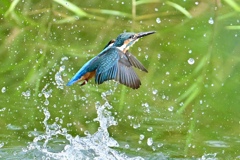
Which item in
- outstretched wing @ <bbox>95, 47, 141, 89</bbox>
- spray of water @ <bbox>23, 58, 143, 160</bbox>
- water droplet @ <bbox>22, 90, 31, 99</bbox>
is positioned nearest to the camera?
outstretched wing @ <bbox>95, 47, 141, 89</bbox>

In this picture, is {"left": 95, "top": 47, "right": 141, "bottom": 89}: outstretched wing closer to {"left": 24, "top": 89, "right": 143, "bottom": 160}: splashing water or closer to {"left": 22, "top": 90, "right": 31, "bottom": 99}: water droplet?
{"left": 24, "top": 89, "right": 143, "bottom": 160}: splashing water

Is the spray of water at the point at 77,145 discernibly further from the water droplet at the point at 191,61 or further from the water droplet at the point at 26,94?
the water droplet at the point at 191,61

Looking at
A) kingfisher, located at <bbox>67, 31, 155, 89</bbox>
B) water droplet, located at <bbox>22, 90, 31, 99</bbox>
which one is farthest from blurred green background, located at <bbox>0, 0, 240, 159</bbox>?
kingfisher, located at <bbox>67, 31, 155, 89</bbox>

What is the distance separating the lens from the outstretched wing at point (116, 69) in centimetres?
215

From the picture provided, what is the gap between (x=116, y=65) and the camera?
2.19 m

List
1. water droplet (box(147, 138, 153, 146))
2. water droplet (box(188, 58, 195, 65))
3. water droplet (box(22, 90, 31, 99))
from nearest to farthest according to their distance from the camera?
water droplet (box(147, 138, 153, 146)), water droplet (box(22, 90, 31, 99)), water droplet (box(188, 58, 195, 65))

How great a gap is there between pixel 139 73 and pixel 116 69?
1.41 meters

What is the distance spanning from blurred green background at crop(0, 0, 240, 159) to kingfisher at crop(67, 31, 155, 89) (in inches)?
24.1

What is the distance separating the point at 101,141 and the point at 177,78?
98cm

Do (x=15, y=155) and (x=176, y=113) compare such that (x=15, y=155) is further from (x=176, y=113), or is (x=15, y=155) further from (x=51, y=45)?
(x=51, y=45)

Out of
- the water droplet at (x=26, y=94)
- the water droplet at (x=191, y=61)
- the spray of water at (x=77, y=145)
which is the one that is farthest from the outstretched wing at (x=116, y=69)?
the water droplet at (x=191, y=61)

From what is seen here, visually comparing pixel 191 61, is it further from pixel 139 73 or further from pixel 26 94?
pixel 26 94

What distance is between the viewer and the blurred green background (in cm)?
299

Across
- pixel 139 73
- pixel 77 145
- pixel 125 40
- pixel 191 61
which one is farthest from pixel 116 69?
pixel 191 61
